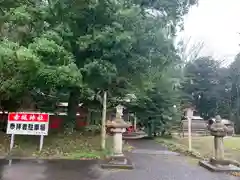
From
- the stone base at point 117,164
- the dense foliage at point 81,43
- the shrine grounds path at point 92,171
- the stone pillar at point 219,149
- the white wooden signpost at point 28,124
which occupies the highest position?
the dense foliage at point 81,43

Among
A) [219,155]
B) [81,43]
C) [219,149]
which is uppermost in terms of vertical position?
[81,43]

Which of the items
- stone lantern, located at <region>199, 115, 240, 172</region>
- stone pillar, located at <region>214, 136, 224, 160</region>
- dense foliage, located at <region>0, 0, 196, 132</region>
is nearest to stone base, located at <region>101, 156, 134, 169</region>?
stone lantern, located at <region>199, 115, 240, 172</region>

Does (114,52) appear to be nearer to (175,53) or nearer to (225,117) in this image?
(175,53)

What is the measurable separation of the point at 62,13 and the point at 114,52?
8.38 feet

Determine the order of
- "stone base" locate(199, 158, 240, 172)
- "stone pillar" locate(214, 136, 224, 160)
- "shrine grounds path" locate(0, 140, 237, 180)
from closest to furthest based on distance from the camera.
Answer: "shrine grounds path" locate(0, 140, 237, 180) < "stone base" locate(199, 158, 240, 172) < "stone pillar" locate(214, 136, 224, 160)

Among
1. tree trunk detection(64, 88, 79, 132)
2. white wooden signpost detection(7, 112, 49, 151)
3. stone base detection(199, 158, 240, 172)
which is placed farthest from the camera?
tree trunk detection(64, 88, 79, 132)

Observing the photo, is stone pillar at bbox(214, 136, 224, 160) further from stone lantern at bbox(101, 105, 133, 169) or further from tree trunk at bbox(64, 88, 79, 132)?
tree trunk at bbox(64, 88, 79, 132)

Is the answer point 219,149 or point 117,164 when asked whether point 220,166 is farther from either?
point 117,164

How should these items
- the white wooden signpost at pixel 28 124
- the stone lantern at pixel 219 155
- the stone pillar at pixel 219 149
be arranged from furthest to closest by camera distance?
the white wooden signpost at pixel 28 124 < the stone pillar at pixel 219 149 < the stone lantern at pixel 219 155

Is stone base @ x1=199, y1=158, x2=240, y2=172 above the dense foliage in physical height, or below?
below

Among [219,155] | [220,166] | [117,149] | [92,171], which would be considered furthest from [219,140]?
[92,171]

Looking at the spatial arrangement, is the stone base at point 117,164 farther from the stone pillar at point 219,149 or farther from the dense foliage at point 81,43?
the dense foliage at point 81,43

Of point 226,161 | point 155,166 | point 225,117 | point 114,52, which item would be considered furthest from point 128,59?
point 225,117

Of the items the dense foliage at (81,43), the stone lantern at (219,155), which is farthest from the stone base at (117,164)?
the dense foliage at (81,43)
